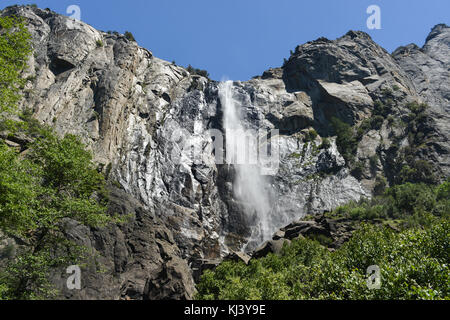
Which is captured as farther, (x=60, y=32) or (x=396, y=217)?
(x=60, y=32)

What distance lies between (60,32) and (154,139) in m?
40.9

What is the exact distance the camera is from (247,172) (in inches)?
3585

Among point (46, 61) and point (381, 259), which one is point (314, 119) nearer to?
point (46, 61)

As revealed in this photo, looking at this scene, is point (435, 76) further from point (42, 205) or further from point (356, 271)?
point (42, 205)

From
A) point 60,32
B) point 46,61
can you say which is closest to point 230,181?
point 46,61

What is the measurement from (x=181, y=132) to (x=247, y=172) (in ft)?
68.3

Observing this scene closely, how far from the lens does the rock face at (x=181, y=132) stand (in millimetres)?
53250

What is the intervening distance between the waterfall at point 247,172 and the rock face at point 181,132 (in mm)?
1981

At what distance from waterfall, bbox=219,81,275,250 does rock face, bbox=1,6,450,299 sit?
6.50 ft

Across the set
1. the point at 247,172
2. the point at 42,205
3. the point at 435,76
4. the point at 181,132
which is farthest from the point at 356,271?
the point at 435,76

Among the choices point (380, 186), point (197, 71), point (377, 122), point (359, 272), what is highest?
point (197, 71)

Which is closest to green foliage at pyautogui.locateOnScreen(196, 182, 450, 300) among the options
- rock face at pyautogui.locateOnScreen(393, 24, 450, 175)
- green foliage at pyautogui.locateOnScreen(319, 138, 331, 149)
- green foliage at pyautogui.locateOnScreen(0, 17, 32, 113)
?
green foliage at pyautogui.locateOnScreen(0, 17, 32, 113)

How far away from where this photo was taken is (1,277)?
67.1ft
